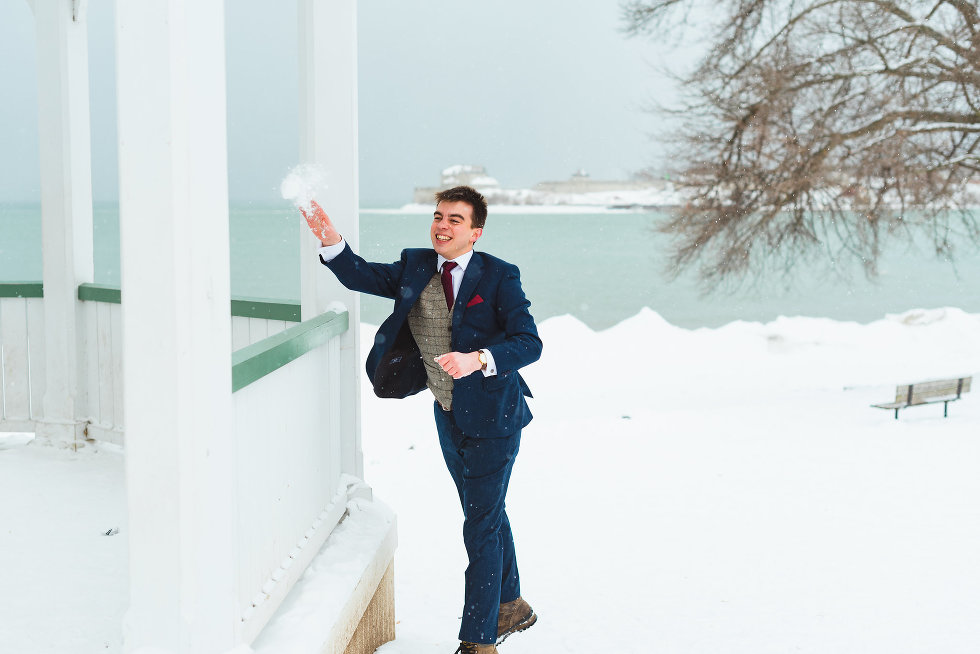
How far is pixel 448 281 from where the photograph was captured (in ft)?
10.5

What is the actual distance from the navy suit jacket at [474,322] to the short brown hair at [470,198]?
0.14 m

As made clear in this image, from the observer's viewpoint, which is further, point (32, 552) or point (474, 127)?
point (474, 127)

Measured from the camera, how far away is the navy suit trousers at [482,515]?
3217mm

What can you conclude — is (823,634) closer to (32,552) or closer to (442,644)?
(442,644)

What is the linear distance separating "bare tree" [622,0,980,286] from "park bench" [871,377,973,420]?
8.93 feet

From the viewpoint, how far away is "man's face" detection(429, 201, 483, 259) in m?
3.11

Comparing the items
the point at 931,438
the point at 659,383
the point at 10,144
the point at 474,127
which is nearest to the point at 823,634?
the point at 931,438

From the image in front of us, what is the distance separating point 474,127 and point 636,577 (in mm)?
114665

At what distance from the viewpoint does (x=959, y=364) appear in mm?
21641

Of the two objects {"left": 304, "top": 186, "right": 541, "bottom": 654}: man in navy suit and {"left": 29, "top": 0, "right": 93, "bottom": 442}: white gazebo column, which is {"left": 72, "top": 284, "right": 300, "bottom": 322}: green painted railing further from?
{"left": 304, "top": 186, "right": 541, "bottom": 654}: man in navy suit

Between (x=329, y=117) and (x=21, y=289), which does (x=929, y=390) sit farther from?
(x=21, y=289)

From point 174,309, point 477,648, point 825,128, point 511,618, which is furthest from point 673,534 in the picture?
point 825,128

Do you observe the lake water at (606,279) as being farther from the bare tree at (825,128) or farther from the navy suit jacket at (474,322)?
the navy suit jacket at (474,322)

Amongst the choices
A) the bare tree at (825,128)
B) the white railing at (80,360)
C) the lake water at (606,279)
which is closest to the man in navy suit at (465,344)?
the white railing at (80,360)
